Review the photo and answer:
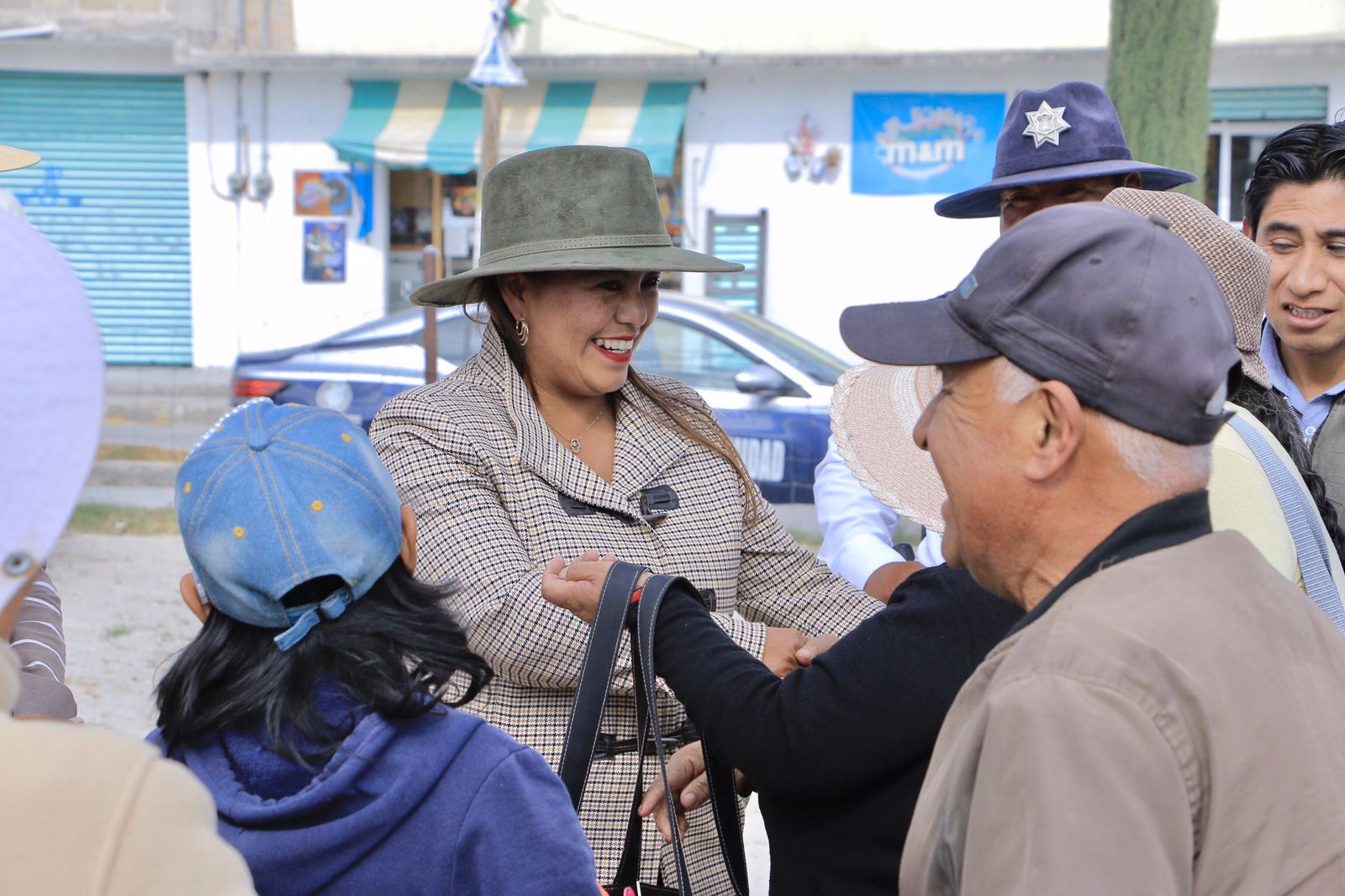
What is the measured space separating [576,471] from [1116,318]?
1.35 m

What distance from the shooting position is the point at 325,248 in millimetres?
14398

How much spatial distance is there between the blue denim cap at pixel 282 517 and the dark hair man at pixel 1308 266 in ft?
6.78

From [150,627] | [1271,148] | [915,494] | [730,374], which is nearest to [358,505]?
[915,494]

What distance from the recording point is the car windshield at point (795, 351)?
27.1 ft

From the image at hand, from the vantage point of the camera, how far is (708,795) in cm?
221

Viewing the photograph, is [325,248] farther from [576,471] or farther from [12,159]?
[576,471]

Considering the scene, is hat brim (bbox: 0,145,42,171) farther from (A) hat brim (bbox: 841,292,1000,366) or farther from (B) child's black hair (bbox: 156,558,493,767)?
(A) hat brim (bbox: 841,292,1000,366)

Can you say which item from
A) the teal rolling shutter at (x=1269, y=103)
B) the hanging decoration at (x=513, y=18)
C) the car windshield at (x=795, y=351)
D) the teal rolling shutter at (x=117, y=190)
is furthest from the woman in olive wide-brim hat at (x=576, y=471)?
the teal rolling shutter at (x=117, y=190)

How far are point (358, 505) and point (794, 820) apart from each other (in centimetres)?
78

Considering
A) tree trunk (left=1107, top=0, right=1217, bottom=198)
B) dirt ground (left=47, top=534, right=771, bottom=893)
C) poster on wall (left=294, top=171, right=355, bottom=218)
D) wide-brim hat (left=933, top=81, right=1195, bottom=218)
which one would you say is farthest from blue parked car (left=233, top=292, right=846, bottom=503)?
poster on wall (left=294, top=171, right=355, bottom=218)

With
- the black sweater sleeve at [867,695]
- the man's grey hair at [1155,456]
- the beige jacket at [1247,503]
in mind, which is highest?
the man's grey hair at [1155,456]

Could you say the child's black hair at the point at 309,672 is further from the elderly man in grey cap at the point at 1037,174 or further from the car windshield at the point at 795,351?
the car windshield at the point at 795,351

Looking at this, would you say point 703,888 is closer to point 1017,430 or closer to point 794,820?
point 794,820

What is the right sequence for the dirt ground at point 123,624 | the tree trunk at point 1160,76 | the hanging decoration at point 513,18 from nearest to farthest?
the dirt ground at point 123,624 → the tree trunk at point 1160,76 → the hanging decoration at point 513,18
